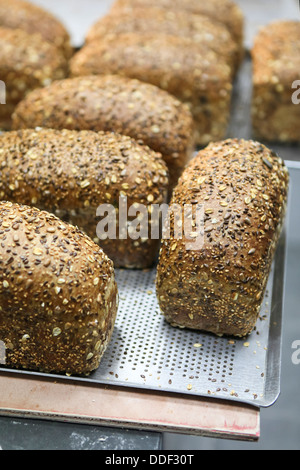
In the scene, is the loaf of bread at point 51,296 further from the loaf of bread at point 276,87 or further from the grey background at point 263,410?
the loaf of bread at point 276,87

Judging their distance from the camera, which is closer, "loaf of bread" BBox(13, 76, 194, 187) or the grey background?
the grey background

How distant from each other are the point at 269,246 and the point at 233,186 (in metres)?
0.25

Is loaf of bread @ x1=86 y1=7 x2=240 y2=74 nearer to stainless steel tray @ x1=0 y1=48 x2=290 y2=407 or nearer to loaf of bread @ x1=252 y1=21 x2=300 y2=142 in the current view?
loaf of bread @ x1=252 y1=21 x2=300 y2=142

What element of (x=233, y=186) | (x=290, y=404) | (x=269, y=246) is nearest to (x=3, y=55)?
(x=233, y=186)

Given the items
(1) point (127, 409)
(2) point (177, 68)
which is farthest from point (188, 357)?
(2) point (177, 68)

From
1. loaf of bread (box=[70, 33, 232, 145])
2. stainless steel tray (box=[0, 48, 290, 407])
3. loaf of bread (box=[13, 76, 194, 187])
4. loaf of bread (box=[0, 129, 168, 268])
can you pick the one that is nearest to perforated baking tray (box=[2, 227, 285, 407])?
stainless steel tray (box=[0, 48, 290, 407])

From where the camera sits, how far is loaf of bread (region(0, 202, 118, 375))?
1.77m

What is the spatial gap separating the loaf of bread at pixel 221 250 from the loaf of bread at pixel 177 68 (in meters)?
0.93

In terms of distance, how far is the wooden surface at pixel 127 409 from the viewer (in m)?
1.77

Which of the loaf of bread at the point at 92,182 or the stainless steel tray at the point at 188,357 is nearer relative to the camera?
the stainless steel tray at the point at 188,357

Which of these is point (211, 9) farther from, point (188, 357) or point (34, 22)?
point (188, 357)

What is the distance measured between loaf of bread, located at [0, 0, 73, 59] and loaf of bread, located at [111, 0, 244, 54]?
40 centimetres

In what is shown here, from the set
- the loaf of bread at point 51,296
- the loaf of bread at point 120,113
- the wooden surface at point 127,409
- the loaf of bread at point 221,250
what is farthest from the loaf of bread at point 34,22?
the wooden surface at point 127,409

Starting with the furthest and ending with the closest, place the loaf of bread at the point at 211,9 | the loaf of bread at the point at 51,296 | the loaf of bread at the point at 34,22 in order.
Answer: the loaf of bread at the point at 211,9 → the loaf of bread at the point at 34,22 → the loaf of bread at the point at 51,296
